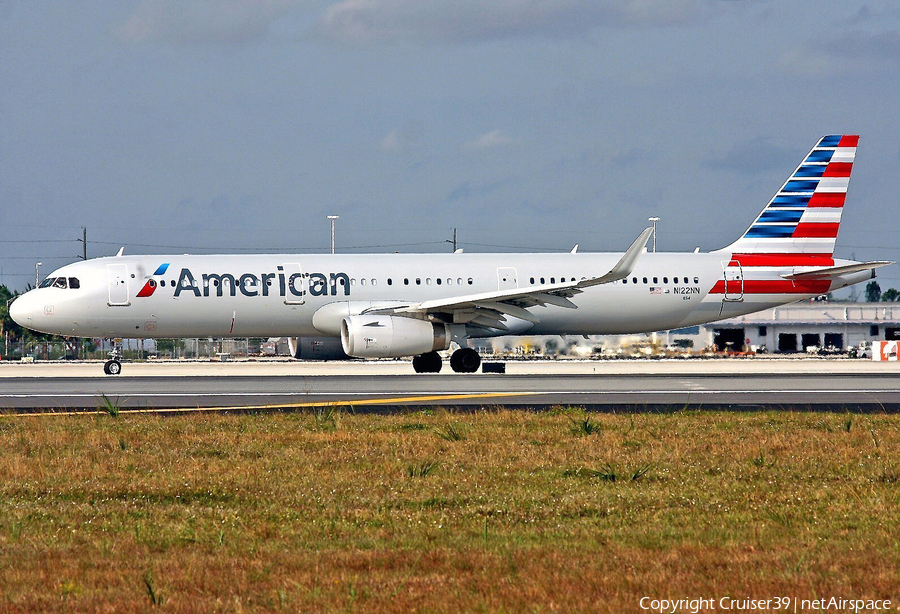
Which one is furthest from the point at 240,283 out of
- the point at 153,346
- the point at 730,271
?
the point at 153,346

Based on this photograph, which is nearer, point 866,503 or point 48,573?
point 48,573

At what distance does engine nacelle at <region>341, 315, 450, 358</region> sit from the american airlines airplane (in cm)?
3

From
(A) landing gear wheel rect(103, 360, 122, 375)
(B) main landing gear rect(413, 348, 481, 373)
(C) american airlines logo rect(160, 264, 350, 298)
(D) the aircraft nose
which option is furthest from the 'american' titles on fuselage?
(D) the aircraft nose

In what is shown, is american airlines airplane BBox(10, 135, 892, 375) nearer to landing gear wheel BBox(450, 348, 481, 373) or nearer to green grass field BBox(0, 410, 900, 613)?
landing gear wheel BBox(450, 348, 481, 373)

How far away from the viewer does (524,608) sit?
19.7 ft

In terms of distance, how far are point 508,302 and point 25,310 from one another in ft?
50.2

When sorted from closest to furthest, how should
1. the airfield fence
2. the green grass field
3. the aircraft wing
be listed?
the green grass field, the aircraft wing, the airfield fence

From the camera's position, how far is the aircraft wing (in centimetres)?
2948

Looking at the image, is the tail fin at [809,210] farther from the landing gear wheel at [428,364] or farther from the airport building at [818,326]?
the airport building at [818,326]

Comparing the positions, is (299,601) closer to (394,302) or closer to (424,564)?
(424,564)

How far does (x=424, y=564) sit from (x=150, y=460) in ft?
20.2

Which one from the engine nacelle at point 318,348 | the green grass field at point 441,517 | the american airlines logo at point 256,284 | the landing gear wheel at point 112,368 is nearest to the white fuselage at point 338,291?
the american airlines logo at point 256,284

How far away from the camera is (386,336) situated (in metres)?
29.9

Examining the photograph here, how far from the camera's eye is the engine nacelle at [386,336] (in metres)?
29.9
